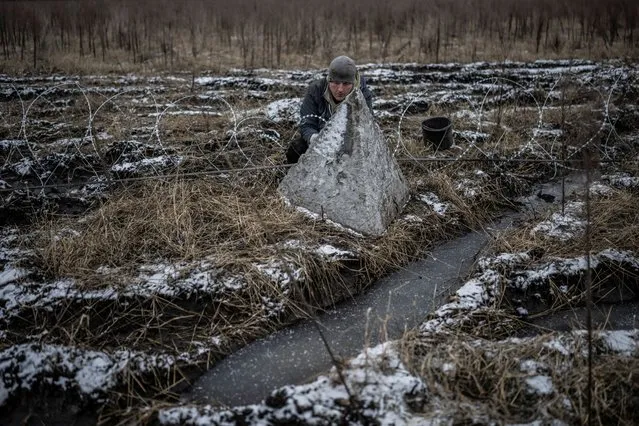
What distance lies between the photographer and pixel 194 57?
1109 centimetres

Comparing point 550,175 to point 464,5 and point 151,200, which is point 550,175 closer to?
point 151,200

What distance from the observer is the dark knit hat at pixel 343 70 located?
13.8 ft

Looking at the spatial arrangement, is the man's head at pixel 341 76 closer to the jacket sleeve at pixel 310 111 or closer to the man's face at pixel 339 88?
the man's face at pixel 339 88

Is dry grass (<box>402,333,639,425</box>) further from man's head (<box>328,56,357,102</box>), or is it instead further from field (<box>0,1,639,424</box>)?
man's head (<box>328,56,357,102</box>)

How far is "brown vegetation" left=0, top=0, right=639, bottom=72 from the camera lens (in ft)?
35.3

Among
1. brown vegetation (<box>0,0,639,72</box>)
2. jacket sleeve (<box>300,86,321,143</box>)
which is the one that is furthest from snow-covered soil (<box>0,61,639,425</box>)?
brown vegetation (<box>0,0,639,72</box>)

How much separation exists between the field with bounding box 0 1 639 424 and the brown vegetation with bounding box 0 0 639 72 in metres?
4.02

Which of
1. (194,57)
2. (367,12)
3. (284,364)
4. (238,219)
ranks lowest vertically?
(284,364)

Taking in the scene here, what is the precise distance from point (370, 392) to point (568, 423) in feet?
3.09

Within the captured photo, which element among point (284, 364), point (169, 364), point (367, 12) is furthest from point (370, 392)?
point (367, 12)

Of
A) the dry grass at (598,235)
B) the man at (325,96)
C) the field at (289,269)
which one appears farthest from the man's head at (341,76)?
the dry grass at (598,235)

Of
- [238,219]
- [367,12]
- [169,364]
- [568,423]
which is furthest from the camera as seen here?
[367,12]

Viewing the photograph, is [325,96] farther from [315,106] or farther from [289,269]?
[289,269]

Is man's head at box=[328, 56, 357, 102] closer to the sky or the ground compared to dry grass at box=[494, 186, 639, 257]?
closer to the sky
